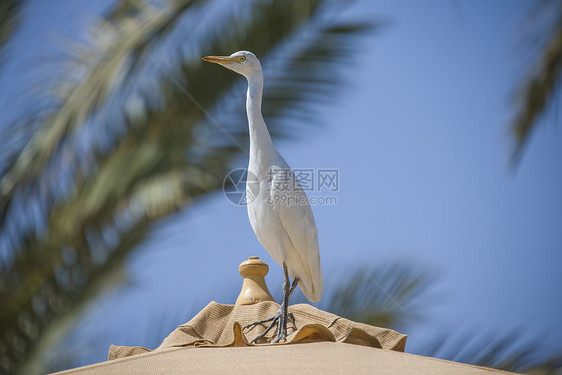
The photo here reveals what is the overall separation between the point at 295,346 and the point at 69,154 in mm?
2380

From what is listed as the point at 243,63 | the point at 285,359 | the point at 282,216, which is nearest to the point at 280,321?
the point at 282,216

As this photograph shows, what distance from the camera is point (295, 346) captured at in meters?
1.67

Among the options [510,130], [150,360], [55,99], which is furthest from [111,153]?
[510,130]

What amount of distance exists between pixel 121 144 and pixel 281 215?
112cm

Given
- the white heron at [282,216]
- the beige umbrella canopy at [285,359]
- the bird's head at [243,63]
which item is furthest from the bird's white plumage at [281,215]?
the beige umbrella canopy at [285,359]

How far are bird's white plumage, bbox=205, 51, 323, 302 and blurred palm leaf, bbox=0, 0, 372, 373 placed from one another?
0.47m

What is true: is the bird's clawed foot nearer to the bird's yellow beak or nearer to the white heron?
the white heron

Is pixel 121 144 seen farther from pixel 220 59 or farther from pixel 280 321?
pixel 280 321

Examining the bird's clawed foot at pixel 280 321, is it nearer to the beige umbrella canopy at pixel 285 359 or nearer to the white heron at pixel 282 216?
the white heron at pixel 282 216

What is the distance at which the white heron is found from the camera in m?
3.22

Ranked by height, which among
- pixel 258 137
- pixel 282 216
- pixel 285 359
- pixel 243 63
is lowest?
pixel 285 359

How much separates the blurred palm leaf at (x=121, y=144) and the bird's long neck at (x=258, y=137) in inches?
13.2

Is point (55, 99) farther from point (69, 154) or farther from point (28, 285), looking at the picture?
point (28, 285)

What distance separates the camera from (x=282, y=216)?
3223mm
